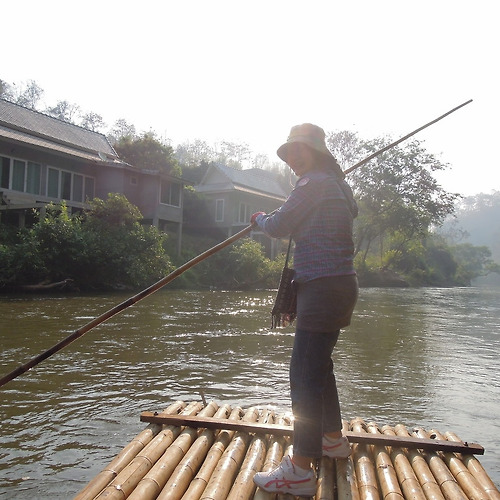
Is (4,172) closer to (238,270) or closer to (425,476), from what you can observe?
(238,270)

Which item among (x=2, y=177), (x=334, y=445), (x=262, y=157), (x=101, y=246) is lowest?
(x=334, y=445)

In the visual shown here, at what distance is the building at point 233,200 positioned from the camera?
31766 mm

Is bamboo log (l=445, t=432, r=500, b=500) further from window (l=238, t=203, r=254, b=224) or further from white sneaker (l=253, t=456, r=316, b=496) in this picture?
window (l=238, t=203, r=254, b=224)

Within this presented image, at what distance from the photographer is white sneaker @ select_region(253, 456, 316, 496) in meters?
2.42

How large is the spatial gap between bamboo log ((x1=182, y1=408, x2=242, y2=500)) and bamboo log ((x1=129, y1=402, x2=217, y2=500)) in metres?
0.14

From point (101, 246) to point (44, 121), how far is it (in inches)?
337

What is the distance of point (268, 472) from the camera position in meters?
2.51

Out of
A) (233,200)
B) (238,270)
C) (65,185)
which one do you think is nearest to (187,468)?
(238,270)

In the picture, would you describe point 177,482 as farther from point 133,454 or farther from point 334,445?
point 334,445

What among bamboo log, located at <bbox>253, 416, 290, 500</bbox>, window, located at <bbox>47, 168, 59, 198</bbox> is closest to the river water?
bamboo log, located at <bbox>253, 416, 290, 500</bbox>

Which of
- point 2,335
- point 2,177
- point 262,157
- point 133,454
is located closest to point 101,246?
point 2,177

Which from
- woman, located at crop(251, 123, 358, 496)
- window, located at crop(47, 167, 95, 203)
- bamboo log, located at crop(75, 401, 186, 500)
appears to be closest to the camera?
bamboo log, located at crop(75, 401, 186, 500)

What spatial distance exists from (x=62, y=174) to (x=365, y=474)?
20.8 meters

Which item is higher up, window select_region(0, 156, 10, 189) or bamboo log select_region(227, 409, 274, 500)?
window select_region(0, 156, 10, 189)
